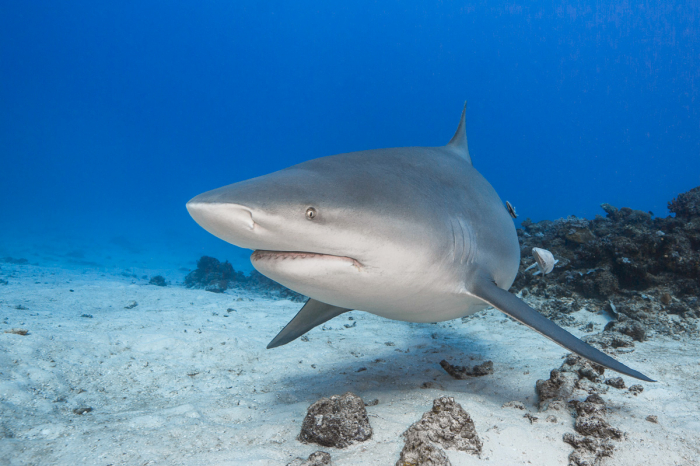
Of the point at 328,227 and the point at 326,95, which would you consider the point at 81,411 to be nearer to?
the point at 328,227

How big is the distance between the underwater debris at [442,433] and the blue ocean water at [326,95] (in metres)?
84.6

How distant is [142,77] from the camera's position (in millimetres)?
113250

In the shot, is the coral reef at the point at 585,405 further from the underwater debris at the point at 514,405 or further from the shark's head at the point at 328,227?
the shark's head at the point at 328,227

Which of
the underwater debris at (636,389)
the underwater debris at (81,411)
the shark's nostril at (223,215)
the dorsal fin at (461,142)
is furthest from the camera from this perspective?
the dorsal fin at (461,142)

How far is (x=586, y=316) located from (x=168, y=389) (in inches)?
235

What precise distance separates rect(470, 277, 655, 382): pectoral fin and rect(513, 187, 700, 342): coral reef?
212cm

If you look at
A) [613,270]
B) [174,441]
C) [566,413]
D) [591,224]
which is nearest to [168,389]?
[174,441]

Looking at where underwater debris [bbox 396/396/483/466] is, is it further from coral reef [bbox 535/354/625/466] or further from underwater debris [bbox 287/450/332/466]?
coral reef [bbox 535/354/625/466]

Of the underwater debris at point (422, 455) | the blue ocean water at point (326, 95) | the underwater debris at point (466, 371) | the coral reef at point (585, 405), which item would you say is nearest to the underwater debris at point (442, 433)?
the underwater debris at point (422, 455)

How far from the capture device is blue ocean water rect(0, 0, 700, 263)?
287 ft

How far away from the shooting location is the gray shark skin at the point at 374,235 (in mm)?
1494

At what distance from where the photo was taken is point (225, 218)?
1.40 metres

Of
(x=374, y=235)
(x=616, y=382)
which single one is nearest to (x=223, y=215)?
(x=374, y=235)

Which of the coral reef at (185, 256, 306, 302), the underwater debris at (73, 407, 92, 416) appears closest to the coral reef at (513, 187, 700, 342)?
the underwater debris at (73, 407, 92, 416)
